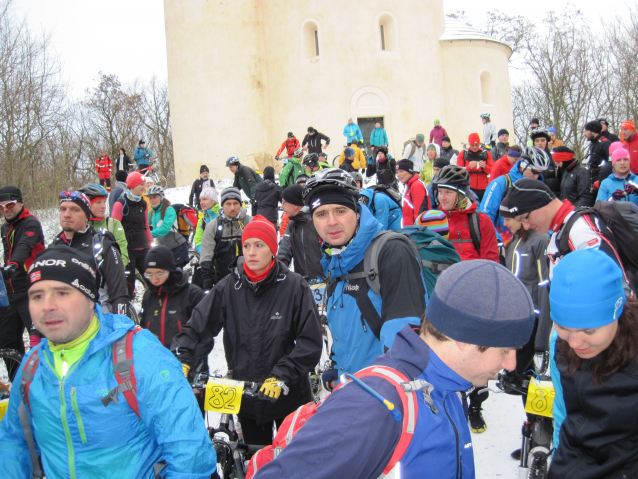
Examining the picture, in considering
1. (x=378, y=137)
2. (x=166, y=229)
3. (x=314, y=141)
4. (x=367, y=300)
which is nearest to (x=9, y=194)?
(x=166, y=229)

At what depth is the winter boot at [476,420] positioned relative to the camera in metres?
4.36

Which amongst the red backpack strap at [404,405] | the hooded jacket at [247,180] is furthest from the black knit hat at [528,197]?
the hooded jacket at [247,180]

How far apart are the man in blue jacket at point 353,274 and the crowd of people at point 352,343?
0.03ft

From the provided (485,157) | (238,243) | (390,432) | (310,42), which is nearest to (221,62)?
(310,42)

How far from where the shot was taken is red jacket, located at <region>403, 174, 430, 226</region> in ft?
23.3

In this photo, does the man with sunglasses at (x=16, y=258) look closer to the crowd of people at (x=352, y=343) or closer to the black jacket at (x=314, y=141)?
the crowd of people at (x=352, y=343)

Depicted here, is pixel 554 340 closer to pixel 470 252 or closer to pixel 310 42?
pixel 470 252

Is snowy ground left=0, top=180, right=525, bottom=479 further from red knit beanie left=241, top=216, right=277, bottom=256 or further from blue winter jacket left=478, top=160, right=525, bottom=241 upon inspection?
blue winter jacket left=478, top=160, right=525, bottom=241

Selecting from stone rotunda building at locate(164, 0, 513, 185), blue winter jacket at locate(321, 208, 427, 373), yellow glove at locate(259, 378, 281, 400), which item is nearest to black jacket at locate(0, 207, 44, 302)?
yellow glove at locate(259, 378, 281, 400)

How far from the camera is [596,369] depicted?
2.06m

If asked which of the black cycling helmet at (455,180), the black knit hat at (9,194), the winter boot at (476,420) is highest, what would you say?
the black knit hat at (9,194)

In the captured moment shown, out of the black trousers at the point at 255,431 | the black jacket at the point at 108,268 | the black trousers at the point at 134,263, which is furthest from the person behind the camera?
the black trousers at the point at 134,263

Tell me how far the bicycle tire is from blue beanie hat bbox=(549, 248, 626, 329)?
3036mm

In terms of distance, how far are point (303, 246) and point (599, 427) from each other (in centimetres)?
454
